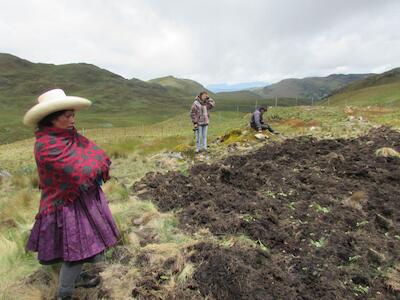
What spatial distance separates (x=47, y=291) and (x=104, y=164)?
1.64 metres

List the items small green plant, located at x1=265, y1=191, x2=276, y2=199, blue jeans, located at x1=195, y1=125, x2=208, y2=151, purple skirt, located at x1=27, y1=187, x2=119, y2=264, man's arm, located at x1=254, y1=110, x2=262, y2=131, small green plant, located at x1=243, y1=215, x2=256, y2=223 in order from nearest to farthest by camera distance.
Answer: purple skirt, located at x1=27, y1=187, x2=119, y2=264 → small green plant, located at x1=243, y1=215, x2=256, y2=223 → small green plant, located at x1=265, y1=191, x2=276, y2=199 → blue jeans, located at x1=195, y1=125, x2=208, y2=151 → man's arm, located at x1=254, y1=110, x2=262, y2=131

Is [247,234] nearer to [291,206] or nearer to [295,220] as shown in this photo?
[295,220]

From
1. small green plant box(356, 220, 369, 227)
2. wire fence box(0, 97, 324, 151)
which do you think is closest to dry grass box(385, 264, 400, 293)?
small green plant box(356, 220, 369, 227)

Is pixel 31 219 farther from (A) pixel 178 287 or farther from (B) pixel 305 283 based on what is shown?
(B) pixel 305 283

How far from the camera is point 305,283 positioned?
4.11m

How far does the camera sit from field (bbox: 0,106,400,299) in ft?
13.0

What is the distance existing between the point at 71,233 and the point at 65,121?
1076mm

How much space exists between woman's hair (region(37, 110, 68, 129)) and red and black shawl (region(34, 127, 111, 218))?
6cm

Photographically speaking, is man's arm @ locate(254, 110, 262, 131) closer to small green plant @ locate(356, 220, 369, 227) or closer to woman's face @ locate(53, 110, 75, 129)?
small green plant @ locate(356, 220, 369, 227)

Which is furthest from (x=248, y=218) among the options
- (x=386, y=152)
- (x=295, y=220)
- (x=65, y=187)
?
(x=386, y=152)

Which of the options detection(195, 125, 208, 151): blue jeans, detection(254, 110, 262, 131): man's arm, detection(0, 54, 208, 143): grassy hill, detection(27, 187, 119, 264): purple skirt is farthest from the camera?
detection(0, 54, 208, 143): grassy hill

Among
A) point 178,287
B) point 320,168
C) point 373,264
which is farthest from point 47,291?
point 320,168

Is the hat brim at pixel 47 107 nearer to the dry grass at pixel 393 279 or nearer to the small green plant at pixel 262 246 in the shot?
the small green plant at pixel 262 246

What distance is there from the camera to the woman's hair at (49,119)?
3408 millimetres
